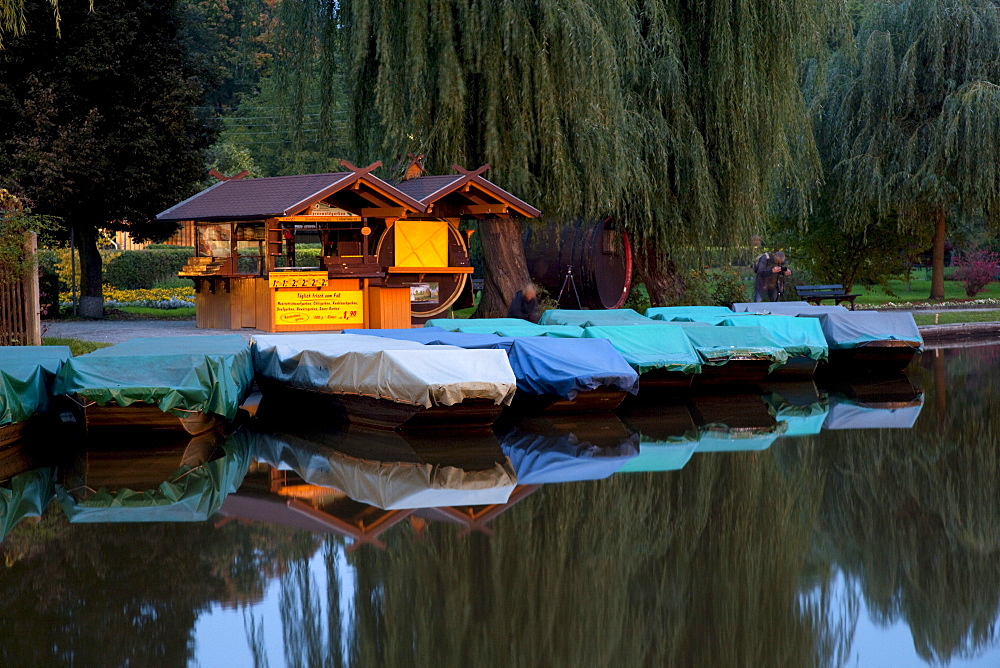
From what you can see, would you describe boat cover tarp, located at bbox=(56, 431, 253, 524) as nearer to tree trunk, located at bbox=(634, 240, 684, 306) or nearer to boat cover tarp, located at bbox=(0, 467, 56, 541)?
boat cover tarp, located at bbox=(0, 467, 56, 541)

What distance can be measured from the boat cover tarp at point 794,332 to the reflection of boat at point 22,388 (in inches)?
444

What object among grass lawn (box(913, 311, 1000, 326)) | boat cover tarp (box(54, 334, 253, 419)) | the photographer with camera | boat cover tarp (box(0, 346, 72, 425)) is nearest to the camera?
boat cover tarp (box(0, 346, 72, 425))

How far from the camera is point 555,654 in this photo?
647 centimetres

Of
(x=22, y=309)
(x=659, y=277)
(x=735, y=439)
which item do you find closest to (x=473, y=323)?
(x=735, y=439)

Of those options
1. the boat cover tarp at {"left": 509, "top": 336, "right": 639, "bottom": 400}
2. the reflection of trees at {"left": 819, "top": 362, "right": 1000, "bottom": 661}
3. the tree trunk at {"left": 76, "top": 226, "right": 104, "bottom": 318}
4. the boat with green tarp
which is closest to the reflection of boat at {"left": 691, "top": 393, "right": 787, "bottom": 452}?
the boat with green tarp

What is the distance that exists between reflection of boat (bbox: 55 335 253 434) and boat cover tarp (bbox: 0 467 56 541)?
1471 mm

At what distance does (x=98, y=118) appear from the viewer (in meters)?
27.5

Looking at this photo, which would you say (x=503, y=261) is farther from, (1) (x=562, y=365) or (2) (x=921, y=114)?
(2) (x=921, y=114)

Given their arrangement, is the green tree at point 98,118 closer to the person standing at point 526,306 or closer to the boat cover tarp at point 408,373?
the person standing at point 526,306

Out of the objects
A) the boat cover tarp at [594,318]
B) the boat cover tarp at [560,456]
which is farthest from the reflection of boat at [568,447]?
the boat cover tarp at [594,318]

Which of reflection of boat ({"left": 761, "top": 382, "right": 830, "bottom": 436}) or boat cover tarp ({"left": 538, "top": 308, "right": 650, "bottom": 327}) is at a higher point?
boat cover tarp ({"left": 538, "top": 308, "right": 650, "bottom": 327})

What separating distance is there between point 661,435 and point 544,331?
4.65 metres

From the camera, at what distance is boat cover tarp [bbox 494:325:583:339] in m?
18.3

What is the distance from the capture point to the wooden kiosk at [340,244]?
874 inches
